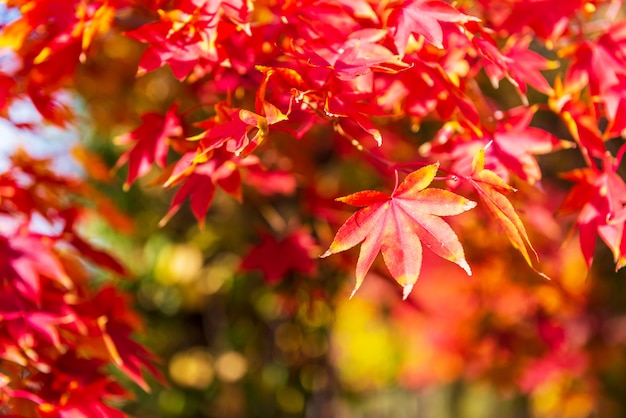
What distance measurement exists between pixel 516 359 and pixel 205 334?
1.18 metres

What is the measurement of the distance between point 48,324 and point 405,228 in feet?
1.92

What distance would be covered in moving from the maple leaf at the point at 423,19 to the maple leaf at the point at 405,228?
0.59 ft

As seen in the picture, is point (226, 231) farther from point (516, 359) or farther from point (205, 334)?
point (516, 359)

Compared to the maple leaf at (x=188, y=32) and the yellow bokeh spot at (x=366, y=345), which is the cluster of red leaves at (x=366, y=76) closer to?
the maple leaf at (x=188, y=32)

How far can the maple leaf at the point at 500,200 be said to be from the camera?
0.91m

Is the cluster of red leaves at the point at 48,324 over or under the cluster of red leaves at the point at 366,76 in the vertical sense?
under

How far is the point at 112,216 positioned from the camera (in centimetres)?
169

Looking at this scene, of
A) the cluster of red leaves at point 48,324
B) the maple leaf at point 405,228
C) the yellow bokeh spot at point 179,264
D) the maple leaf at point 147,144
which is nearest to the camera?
the maple leaf at point 405,228

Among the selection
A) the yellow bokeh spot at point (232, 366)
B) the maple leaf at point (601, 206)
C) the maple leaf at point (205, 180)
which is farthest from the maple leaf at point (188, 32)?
the yellow bokeh spot at point (232, 366)

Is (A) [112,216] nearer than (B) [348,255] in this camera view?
Yes

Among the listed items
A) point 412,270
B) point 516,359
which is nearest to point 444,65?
point 412,270

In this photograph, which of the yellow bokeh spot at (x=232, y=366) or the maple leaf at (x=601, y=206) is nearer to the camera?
the maple leaf at (x=601, y=206)

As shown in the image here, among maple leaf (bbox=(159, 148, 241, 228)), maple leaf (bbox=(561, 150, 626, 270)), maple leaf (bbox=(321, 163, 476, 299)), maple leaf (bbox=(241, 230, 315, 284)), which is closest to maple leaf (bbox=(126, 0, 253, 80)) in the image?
maple leaf (bbox=(159, 148, 241, 228))

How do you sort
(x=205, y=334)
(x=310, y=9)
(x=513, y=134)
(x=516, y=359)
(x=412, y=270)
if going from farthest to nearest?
1. (x=205, y=334)
2. (x=516, y=359)
3. (x=513, y=134)
4. (x=310, y=9)
5. (x=412, y=270)
